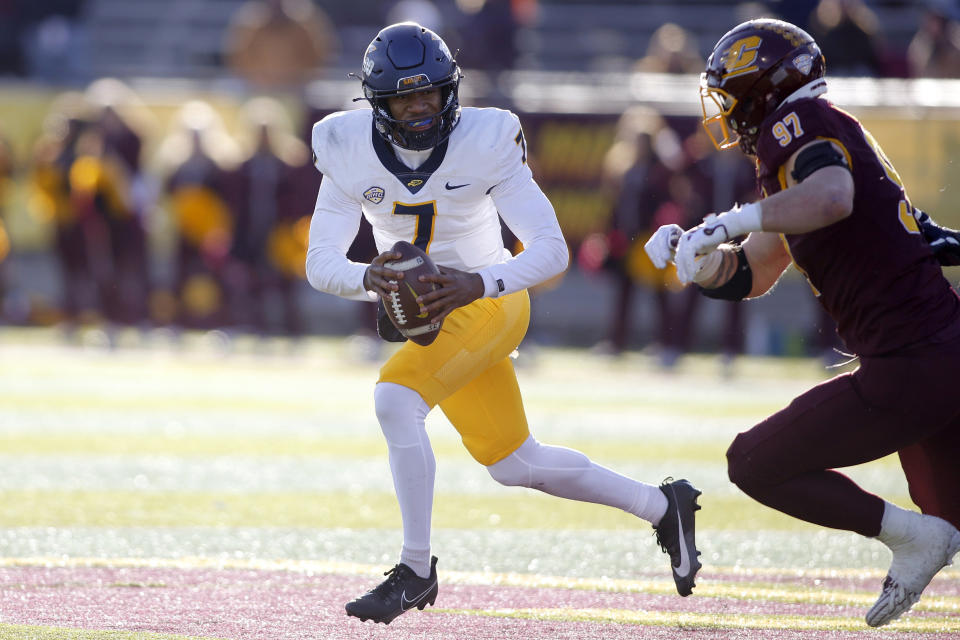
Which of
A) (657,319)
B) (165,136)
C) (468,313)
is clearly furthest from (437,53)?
(165,136)

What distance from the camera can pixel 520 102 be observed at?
13.2m

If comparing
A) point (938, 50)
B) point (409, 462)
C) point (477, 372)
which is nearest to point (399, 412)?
point (409, 462)

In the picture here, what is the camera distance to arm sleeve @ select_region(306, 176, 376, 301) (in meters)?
4.27

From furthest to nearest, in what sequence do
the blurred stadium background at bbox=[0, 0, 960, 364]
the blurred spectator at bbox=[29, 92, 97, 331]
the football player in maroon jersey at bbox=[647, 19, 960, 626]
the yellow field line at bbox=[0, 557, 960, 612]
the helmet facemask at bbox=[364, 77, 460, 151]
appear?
the blurred spectator at bbox=[29, 92, 97, 331], the blurred stadium background at bbox=[0, 0, 960, 364], the yellow field line at bbox=[0, 557, 960, 612], the helmet facemask at bbox=[364, 77, 460, 151], the football player in maroon jersey at bbox=[647, 19, 960, 626]

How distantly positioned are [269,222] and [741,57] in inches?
351

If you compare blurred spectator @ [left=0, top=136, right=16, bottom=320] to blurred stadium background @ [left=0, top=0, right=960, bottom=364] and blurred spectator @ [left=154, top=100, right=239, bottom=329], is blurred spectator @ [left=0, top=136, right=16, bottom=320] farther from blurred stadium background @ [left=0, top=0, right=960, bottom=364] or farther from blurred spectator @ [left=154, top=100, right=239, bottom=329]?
blurred spectator @ [left=154, top=100, right=239, bottom=329]

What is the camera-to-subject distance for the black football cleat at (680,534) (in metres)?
4.49

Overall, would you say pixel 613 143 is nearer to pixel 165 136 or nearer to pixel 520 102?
pixel 520 102

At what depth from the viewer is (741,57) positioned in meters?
3.94

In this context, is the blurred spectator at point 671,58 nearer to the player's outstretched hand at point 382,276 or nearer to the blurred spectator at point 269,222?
the blurred spectator at point 269,222

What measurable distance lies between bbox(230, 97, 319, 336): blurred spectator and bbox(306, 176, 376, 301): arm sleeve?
7529 millimetres

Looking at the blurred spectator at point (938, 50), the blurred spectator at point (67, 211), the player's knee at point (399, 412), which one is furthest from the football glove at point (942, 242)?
the blurred spectator at point (67, 211)

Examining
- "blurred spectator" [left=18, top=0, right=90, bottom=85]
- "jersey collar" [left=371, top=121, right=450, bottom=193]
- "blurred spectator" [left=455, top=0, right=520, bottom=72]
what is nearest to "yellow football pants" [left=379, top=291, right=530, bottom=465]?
"jersey collar" [left=371, top=121, right=450, bottom=193]

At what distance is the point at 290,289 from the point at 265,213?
0.68 meters
